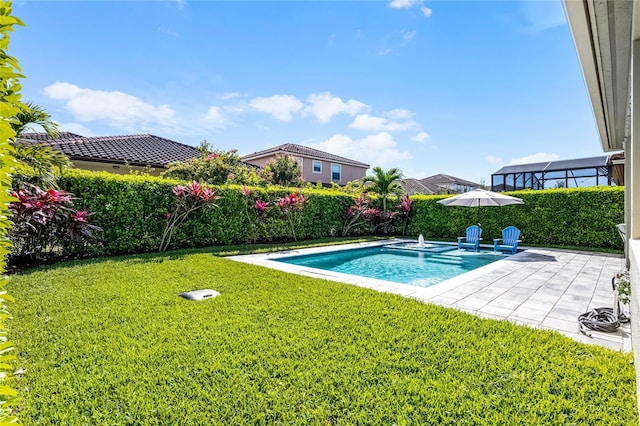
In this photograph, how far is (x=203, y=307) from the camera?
17.6 feet

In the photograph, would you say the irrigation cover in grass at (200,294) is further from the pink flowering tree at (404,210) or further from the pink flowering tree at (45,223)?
the pink flowering tree at (404,210)

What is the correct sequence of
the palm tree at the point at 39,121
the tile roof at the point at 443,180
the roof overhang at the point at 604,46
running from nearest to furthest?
the roof overhang at the point at 604,46 < the palm tree at the point at 39,121 < the tile roof at the point at 443,180

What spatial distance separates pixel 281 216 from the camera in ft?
52.0

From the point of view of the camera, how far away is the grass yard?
2729 mm

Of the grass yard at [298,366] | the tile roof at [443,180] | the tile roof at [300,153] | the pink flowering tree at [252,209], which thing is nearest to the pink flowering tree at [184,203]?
the pink flowering tree at [252,209]

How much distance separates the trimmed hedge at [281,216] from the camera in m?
10.6

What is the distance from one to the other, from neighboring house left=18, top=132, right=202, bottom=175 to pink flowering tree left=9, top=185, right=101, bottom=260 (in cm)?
799

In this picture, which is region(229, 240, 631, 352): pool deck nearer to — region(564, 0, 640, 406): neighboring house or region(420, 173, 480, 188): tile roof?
region(564, 0, 640, 406): neighboring house

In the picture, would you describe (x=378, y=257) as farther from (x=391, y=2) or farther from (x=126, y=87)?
(x=126, y=87)

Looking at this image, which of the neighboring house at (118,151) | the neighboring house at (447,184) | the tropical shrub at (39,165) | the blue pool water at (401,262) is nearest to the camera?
the tropical shrub at (39,165)

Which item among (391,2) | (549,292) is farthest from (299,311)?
(391,2)

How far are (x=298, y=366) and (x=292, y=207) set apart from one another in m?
12.2

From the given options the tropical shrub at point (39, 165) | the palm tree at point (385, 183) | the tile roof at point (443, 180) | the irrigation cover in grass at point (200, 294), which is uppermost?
the tile roof at point (443, 180)

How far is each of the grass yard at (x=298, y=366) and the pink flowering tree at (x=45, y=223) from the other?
328 cm
